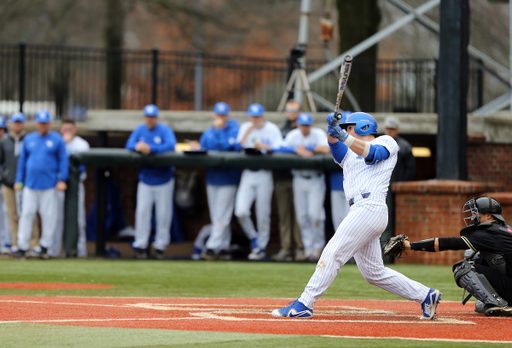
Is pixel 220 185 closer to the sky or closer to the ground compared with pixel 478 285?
closer to the sky

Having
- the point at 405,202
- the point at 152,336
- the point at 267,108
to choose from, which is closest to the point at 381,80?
the point at 267,108

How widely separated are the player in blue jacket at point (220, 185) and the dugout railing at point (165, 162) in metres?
0.33

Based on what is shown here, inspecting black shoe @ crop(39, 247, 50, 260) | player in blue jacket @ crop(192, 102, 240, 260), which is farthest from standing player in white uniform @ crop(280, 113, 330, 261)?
black shoe @ crop(39, 247, 50, 260)

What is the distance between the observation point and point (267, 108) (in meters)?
20.4

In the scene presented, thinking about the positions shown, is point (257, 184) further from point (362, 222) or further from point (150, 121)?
point (362, 222)

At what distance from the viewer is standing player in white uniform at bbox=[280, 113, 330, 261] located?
1204 cm

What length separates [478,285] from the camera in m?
6.54

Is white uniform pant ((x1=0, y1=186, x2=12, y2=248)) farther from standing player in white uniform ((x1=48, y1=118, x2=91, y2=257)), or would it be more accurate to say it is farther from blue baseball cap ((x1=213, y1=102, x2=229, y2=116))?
blue baseball cap ((x1=213, y1=102, x2=229, y2=116))

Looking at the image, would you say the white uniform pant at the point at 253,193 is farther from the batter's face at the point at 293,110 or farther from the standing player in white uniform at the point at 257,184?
the batter's face at the point at 293,110

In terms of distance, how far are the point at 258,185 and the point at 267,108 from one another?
8368mm

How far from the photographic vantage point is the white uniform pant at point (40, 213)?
39.3ft

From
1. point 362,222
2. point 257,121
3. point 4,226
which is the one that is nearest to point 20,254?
point 4,226

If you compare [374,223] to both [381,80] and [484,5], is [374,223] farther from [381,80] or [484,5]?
[484,5]

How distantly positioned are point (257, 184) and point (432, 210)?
280 cm
